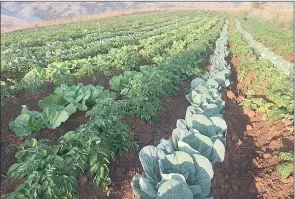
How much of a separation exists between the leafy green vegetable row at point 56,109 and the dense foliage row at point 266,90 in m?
3.21

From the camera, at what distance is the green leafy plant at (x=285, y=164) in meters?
4.66

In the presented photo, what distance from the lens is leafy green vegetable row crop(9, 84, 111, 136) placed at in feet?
17.2

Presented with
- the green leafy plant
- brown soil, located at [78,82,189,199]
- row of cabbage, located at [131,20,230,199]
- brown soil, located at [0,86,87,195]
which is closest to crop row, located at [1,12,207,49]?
brown soil, located at [0,86,87,195]

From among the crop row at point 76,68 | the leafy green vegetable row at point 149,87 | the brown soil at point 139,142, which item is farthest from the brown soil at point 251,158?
the crop row at point 76,68

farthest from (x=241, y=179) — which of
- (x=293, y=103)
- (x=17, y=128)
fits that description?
(x=17, y=128)

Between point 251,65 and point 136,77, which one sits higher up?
point 136,77

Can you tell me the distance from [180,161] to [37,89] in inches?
166

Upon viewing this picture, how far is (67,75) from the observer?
23.7 feet

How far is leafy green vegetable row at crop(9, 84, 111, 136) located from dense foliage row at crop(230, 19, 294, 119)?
3206 mm

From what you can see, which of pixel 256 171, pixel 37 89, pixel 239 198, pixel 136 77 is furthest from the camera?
pixel 37 89

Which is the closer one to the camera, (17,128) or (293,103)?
(17,128)

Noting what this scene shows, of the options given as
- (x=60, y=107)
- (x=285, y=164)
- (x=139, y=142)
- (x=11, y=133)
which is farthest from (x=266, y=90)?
(x=11, y=133)

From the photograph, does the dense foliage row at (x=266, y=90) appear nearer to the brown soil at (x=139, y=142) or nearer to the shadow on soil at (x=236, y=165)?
the shadow on soil at (x=236, y=165)

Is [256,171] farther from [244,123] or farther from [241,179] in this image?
[244,123]
